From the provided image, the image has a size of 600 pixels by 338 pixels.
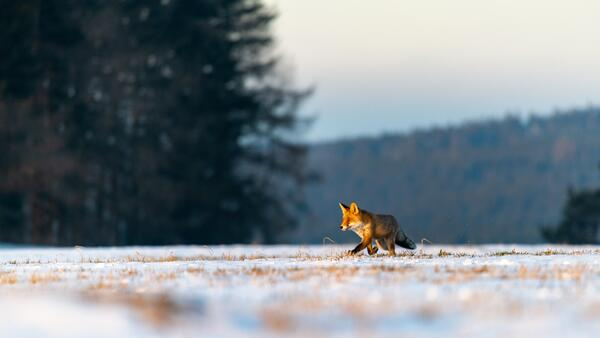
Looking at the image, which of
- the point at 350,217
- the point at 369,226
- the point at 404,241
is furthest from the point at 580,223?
the point at 350,217

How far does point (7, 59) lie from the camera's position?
140 ft

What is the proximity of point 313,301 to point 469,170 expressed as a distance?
439ft

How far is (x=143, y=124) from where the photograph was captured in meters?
50.1

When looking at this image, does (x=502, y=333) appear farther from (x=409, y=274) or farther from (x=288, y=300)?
(x=409, y=274)

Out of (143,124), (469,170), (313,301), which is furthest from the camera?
(469,170)

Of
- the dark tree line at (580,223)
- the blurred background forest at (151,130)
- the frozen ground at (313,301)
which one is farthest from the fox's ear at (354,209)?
the dark tree line at (580,223)

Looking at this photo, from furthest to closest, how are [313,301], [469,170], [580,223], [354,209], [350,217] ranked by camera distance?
[469,170]
[580,223]
[350,217]
[354,209]
[313,301]

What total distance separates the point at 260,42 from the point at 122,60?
9083mm

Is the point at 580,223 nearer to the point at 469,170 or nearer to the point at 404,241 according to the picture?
the point at 404,241

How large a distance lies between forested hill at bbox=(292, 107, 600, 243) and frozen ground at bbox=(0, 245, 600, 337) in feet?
320

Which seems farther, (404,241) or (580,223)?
(580,223)

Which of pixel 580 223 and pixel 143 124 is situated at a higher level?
pixel 143 124

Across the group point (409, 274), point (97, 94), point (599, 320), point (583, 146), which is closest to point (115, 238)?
point (97, 94)

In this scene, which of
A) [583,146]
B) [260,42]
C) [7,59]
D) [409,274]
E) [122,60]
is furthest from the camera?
[583,146]
